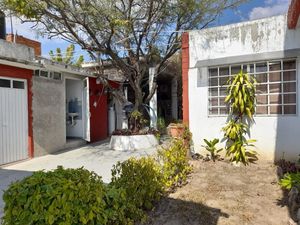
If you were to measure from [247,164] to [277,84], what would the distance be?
2.18 m

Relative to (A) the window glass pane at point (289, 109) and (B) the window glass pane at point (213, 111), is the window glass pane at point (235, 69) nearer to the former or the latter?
(B) the window glass pane at point (213, 111)

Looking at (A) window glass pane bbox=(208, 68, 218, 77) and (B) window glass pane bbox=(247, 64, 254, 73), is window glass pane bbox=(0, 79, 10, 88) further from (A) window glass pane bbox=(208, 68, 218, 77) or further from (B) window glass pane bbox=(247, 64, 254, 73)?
(B) window glass pane bbox=(247, 64, 254, 73)

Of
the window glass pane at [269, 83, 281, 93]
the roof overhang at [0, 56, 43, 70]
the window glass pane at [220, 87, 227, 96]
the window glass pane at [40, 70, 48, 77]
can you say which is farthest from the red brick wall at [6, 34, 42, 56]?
the window glass pane at [269, 83, 281, 93]

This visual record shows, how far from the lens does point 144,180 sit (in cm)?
454

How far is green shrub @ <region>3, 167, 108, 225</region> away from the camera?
3.05m

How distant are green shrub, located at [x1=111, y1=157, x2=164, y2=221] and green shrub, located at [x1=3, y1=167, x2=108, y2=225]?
84cm

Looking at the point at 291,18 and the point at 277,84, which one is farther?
the point at 277,84

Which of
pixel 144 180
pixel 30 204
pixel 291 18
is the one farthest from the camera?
pixel 291 18

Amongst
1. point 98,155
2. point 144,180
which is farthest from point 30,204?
point 98,155

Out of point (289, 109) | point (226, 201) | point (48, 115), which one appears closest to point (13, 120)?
point (48, 115)

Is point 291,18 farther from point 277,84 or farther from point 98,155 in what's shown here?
point 98,155

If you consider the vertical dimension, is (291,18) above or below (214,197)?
above

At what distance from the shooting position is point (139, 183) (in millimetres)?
4406

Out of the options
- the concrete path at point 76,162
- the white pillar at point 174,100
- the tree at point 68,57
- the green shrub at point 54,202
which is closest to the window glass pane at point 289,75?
the concrete path at point 76,162
